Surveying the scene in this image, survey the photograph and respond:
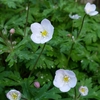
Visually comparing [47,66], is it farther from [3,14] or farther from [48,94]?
[3,14]

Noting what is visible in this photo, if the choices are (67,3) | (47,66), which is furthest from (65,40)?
(67,3)

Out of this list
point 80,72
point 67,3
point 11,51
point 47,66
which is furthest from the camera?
point 67,3

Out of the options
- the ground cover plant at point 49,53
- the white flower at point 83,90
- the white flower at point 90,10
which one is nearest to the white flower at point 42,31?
the ground cover plant at point 49,53

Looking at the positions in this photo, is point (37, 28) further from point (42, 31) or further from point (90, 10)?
point (90, 10)

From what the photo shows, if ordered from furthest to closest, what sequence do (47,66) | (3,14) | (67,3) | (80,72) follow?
(67,3) → (3,14) → (80,72) → (47,66)

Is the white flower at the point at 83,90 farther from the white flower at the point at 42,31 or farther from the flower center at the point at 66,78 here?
the white flower at the point at 42,31

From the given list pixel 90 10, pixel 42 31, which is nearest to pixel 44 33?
pixel 42 31

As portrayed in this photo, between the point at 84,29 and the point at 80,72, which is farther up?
the point at 84,29
